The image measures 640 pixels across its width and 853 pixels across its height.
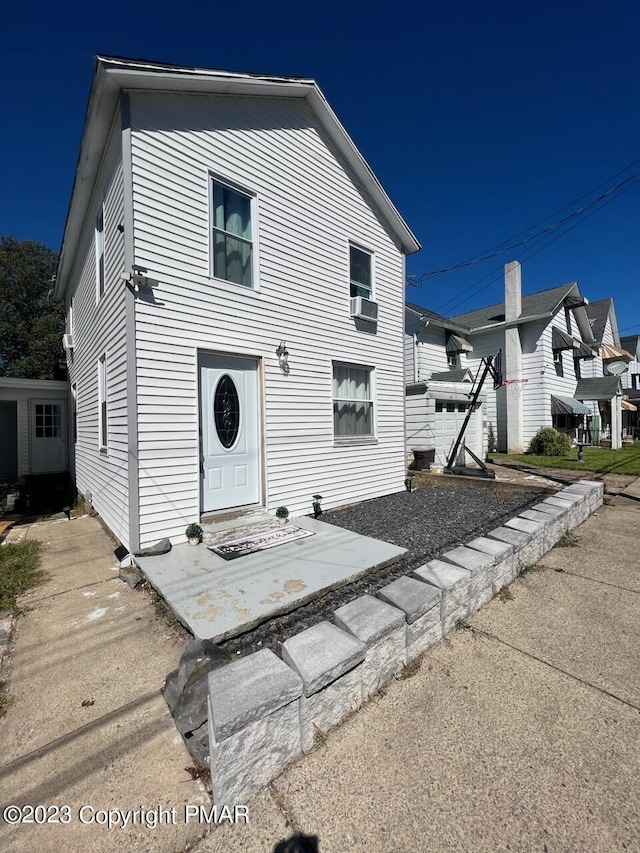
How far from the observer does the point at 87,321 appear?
7.29 metres

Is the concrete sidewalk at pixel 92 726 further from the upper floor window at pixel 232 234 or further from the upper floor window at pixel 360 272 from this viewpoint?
the upper floor window at pixel 360 272

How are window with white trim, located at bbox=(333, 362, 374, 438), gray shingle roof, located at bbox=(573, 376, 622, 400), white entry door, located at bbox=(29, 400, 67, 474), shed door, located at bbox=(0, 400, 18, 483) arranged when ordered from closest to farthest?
window with white trim, located at bbox=(333, 362, 374, 438), white entry door, located at bbox=(29, 400, 67, 474), shed door, located at bbox=(0, 400, 18, 483), gray shingle roof, located at bbox=(573, 376, 622, 400)

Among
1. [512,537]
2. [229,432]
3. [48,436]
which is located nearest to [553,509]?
[512,537]

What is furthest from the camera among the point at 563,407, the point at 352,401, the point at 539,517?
the point at 563,407

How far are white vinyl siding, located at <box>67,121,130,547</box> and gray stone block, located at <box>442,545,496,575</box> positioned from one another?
3.84 m

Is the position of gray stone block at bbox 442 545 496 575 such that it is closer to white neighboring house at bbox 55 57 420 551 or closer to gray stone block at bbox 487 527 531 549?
gray stone block at bbox 487 527 531 549

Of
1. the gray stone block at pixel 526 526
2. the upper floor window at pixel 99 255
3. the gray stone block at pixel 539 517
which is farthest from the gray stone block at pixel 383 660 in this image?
the upper floor window at pixel 99 255

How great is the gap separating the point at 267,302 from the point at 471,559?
4472 mm

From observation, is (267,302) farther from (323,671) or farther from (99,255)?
(323,671)

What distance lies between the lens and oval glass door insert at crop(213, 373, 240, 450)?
508 centimetres

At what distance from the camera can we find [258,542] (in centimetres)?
453

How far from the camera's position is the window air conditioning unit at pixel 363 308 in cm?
697

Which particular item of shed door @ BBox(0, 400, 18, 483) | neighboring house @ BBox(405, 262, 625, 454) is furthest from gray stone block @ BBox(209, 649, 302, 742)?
shed door @ BBox(0, 400, 18, 483)

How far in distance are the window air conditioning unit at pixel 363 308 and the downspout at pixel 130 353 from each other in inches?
156
